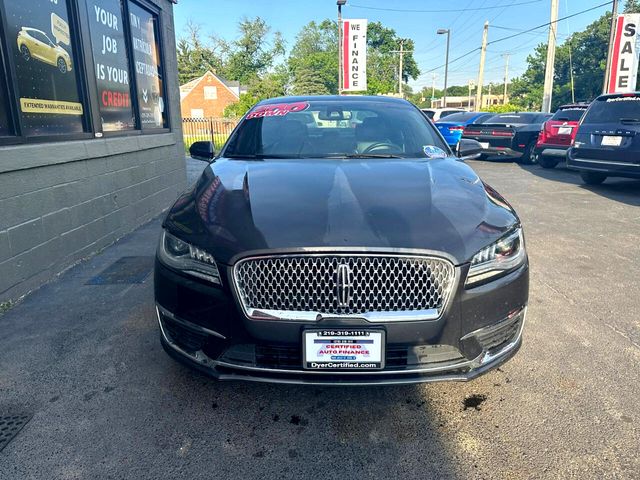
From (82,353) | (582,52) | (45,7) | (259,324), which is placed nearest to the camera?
(259,324)

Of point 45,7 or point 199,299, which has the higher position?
point 45,7

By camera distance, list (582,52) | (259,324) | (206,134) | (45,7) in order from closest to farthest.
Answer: (259,324)
(45,7)
(206,134)
(582,52)

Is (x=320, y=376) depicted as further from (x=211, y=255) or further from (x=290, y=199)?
(x=290, y=199)

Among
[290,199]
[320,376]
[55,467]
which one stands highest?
[290,199]

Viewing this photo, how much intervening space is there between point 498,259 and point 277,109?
2.32m

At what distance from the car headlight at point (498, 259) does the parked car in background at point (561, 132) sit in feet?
33.2

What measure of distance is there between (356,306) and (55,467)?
143 centimetres

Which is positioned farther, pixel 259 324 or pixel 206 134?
pixel 206 134

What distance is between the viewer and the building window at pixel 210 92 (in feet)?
191

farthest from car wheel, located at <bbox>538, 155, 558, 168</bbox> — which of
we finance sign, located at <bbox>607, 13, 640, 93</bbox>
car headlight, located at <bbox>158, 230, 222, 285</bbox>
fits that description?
car headlight, located at <bbox>158, 230, 222, 285</bbox>

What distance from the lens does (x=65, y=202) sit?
4.44 meters

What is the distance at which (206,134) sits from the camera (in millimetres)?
23703

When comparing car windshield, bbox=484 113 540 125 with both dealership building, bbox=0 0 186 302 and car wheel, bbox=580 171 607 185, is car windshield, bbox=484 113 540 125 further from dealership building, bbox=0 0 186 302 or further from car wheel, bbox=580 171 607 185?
dealership building, bbox=0 0 186 302

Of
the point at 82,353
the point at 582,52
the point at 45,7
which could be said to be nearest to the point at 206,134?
the point at 45,7
